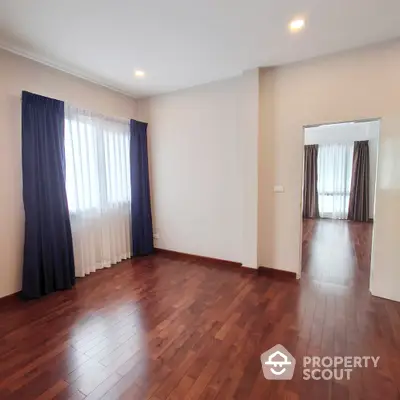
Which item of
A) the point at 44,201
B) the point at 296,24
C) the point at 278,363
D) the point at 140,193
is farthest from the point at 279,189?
the point at 44,201

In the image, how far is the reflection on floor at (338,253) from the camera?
12.0 ft

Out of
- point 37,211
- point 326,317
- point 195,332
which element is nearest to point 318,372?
point 326,317

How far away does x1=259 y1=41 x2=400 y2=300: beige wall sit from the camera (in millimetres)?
2854

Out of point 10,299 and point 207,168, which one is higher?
point 207,168

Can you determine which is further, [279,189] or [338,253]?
[338,253]

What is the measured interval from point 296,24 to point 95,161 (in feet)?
10.2

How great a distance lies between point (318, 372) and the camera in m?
1.88

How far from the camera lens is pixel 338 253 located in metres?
4.70

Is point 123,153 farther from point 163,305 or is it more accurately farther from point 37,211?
point 163,305

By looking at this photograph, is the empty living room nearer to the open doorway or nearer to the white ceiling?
the white ceiling

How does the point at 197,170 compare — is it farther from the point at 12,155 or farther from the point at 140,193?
the point at 12,155

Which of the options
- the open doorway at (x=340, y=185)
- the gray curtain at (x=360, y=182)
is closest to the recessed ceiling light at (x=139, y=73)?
the open doorway at (x=340, y=185)

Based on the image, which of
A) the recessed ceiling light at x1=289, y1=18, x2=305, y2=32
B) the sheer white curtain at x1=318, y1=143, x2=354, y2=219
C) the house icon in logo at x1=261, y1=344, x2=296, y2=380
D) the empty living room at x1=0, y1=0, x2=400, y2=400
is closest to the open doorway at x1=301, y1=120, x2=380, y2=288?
the sheer white curtain at x1=318, y1=143, x2=354, y2=219

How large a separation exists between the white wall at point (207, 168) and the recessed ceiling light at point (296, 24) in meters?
1.00
